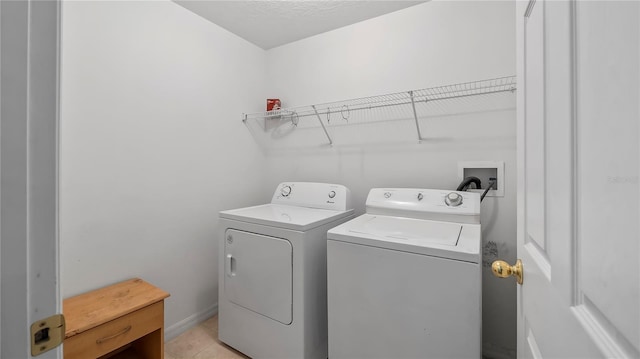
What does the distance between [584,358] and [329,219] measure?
1436mm

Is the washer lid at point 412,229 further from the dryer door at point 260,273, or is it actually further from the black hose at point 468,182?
the dryer door at point 260,273

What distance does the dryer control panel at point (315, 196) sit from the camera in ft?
6.81

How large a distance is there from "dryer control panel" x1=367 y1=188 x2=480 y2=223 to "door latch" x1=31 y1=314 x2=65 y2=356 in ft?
5.55

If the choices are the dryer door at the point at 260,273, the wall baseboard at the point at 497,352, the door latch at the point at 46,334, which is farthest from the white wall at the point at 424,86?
the door latch at the point at 46,334

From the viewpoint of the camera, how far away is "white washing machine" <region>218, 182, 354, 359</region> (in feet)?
5.22

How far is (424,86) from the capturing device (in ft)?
6.57

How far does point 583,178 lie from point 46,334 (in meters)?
0.93

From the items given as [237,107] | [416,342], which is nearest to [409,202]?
[416,342]

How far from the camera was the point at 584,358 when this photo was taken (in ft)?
1.36

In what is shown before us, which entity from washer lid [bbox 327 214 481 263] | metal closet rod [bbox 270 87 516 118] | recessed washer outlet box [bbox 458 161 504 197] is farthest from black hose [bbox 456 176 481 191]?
metal closet rod [bbox 270 87 516 118]

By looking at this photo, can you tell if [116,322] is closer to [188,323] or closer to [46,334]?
[188,323]

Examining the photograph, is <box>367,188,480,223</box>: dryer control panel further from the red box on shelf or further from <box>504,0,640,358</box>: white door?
the red box on shelf

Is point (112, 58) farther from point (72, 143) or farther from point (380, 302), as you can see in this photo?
point (380, 302)

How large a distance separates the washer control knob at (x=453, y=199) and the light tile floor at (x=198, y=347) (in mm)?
1784
